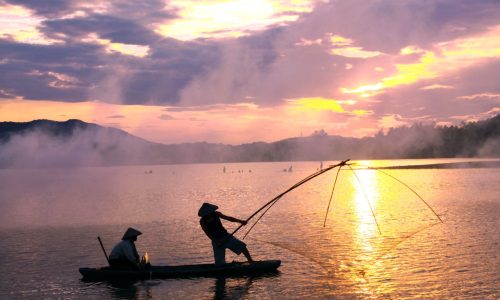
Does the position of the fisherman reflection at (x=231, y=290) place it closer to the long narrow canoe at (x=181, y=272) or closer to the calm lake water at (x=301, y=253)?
the calm lake water at (x=301, y=253)

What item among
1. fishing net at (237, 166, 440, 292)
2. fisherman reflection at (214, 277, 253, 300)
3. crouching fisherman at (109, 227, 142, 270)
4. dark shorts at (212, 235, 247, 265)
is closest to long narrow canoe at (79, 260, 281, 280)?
crouching fisherman at (109, 227, 142, 270)

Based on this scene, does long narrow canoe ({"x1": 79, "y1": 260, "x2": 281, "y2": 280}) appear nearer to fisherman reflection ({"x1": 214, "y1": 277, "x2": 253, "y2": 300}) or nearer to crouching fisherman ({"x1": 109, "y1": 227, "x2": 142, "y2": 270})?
crouching fisherman ({"x1": 109, "y1": 227, "x2": 142, "y2": 270})

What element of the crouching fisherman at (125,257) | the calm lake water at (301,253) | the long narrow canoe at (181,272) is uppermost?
the crouching fisherman at (125,257)

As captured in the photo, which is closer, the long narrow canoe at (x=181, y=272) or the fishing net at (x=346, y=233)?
the long narrow canoe at (x=181, y=272)

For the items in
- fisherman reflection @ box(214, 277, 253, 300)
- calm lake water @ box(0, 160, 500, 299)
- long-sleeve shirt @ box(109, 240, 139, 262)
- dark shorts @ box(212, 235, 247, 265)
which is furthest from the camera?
dark shorts @ box(212, 235, 247, 265)

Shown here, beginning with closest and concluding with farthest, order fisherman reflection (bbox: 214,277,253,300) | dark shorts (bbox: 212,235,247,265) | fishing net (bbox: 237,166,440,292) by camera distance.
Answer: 1. fisherman reflection (bbox: 214,277,253,300)
2. dark shorts (bbox: 212,235,247,265)
3. fishing net (bbox: 237,166,440,292)

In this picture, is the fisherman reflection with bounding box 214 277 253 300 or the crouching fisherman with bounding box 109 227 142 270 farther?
the crouching fisherman with bounding box 109 227 142 270

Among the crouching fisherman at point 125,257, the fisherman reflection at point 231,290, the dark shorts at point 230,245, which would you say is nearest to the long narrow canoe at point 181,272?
the crouching fisherman at point 125,257

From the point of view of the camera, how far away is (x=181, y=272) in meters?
19.5

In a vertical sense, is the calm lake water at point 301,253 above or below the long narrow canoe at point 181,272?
below

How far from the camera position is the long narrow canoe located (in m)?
19.1

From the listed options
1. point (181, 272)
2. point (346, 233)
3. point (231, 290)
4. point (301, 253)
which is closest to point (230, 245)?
point (231, 290)

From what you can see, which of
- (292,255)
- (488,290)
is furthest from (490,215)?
(488,290)

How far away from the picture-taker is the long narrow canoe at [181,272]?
19.1 meters
